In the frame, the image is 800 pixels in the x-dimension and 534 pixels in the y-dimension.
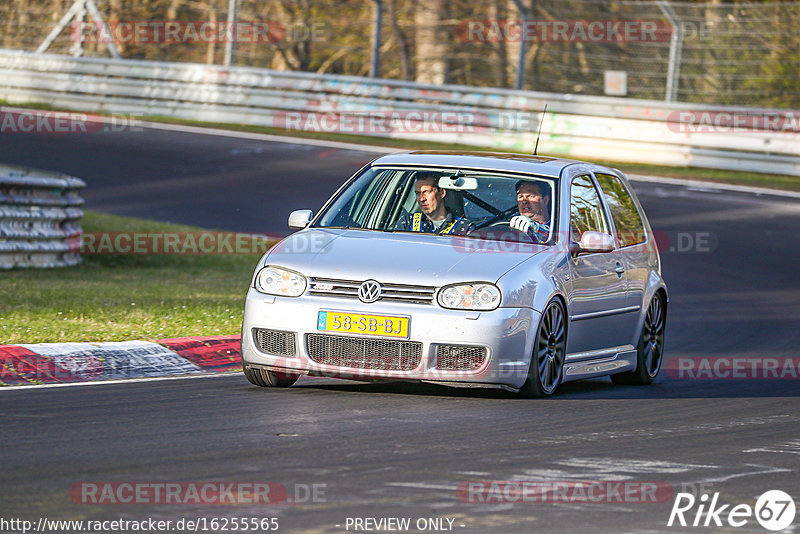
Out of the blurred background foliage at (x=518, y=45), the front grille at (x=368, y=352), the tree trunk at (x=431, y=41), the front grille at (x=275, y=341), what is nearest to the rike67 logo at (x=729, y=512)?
the front grille at (x=368, y=352)

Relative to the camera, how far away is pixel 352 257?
8.38m

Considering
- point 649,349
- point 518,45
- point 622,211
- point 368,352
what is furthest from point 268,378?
point 518,45

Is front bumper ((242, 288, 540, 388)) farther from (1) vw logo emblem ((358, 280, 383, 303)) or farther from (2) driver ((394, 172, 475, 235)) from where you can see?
(2) driver ((394, 172, 475, 235))

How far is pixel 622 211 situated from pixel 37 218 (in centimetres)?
732

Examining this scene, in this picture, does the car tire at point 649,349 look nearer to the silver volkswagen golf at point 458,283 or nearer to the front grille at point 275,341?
the silver volkswagen golf at point 458,283

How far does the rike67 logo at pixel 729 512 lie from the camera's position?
18.1 ft

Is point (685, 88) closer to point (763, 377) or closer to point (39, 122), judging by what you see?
point (39, 122)

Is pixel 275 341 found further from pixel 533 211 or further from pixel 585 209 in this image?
pixel 585 209

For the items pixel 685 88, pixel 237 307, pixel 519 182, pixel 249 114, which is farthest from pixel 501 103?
pixel 519 182

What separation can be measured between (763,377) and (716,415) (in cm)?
237

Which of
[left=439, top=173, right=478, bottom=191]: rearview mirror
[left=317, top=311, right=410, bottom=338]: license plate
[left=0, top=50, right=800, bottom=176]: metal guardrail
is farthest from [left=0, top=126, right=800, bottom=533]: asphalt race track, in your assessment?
[left=0, top=50, right=800, bottom=176]: metal guardrail

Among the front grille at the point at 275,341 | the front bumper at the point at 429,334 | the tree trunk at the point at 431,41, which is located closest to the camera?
the front bumper at the point at 429,334

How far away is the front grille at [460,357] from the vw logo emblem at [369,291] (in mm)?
452

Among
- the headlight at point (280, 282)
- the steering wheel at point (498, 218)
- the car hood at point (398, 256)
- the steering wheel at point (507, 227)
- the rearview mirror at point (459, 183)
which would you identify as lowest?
the headlight at point (280, 282)
